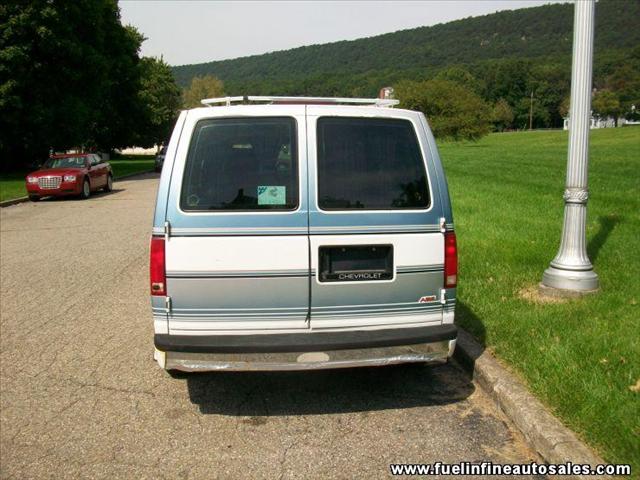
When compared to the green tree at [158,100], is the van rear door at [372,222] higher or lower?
lower

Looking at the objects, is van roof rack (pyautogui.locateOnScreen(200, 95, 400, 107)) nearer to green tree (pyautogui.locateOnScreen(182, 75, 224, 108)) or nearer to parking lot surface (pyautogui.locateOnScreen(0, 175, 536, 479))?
parking lot surface (pyautogui.locateOnScreen(0, 175, 536, 479))

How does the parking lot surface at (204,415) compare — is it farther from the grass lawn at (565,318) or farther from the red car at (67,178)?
the red car at (67,178)

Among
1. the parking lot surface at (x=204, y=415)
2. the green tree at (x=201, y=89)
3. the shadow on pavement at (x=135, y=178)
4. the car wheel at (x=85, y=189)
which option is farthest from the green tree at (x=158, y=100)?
the parking lot surface at (x=204, y=415)

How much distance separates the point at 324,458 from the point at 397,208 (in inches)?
62.8

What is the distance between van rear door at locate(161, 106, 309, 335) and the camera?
374cm

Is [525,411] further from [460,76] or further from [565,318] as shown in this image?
[460,76]

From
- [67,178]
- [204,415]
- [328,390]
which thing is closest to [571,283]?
[328,390]

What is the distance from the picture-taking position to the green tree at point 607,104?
109062mm

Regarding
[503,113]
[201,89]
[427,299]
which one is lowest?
[427,299]

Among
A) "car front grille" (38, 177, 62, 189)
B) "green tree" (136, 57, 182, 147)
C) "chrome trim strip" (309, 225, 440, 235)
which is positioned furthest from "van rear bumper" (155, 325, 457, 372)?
"green tree" (136, 57, 182, 147)

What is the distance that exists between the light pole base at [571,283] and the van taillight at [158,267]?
4.04m

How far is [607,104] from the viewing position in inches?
4345

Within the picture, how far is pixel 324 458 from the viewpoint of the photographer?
3.51 metres

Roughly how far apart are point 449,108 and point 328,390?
289 feet
